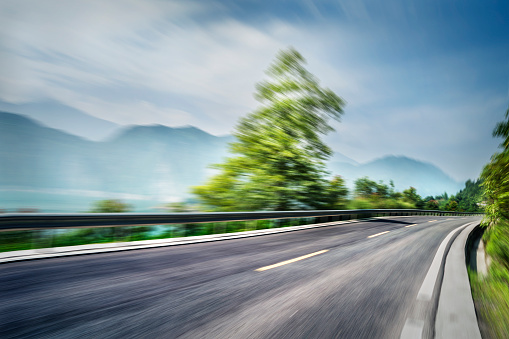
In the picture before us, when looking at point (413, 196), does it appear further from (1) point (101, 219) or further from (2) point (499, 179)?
(1) point (101, 219)

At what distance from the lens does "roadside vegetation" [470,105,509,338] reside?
2.91 meters

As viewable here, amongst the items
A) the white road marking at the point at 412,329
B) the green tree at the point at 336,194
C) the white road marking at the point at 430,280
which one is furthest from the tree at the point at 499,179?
the green tree at the point at 336,194

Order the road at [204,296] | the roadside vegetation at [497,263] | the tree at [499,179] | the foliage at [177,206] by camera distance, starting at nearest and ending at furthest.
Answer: the road at [204,296], the roadside vegetation at [497,263], the tree at [499,179], the foliage at [177,206]

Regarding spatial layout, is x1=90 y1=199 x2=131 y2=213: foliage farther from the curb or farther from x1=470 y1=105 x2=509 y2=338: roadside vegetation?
x1=470 y1=105 x2=509 y2=338: roadside vegetation

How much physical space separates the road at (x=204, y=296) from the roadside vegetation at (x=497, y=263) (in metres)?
0.77

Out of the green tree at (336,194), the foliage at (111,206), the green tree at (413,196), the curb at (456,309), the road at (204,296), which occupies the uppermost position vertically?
the green tree at (413,196)

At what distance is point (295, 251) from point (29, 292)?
4.67 meters

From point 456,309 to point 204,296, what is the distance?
3.00 metres

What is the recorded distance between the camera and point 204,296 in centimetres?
310

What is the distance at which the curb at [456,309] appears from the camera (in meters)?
2.56

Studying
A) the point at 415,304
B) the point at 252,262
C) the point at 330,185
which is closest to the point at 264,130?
the point at 330,185

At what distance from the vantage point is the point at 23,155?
5340 inches

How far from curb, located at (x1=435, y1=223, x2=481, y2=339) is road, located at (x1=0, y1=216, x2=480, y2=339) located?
35cm

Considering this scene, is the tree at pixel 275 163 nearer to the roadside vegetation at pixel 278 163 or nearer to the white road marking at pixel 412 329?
the roadside vegetation at pixel 278 163
